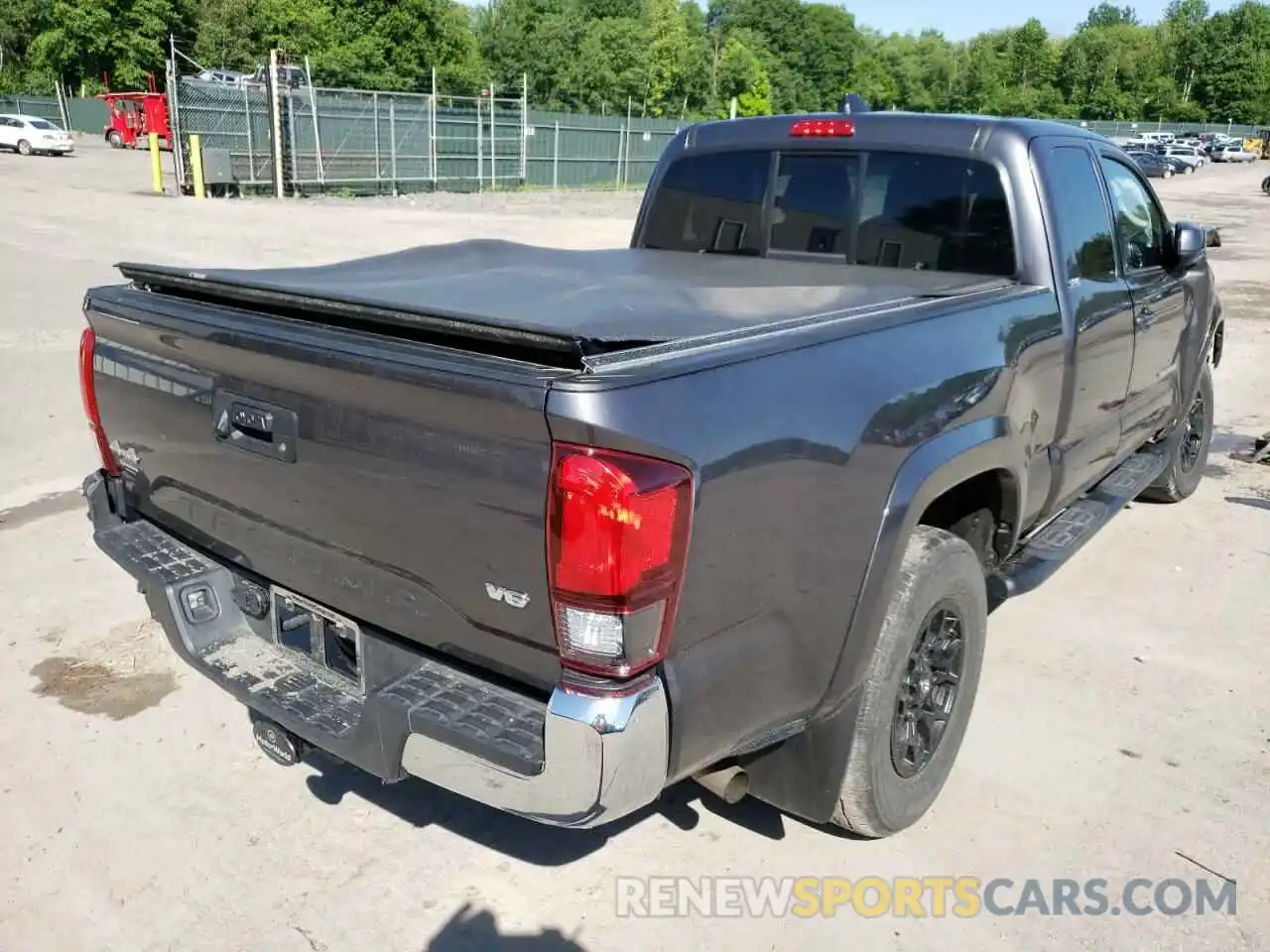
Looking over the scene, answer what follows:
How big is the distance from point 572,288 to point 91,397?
1562 mm

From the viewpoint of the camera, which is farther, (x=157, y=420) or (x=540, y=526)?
(x=157, y=420)

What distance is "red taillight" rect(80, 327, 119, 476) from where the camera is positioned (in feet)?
11.0

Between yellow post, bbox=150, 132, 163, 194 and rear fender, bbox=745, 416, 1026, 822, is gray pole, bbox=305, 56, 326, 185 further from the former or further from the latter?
rear fender, bbox=745, 416, 1026, 822

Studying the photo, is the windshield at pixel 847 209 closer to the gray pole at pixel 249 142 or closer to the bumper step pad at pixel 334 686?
the bumper step pad at pixel 334 686

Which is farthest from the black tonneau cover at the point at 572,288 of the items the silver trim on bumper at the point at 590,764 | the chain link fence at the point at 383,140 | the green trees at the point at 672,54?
the green trees at the point at 672,54

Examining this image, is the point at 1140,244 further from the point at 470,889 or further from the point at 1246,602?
the point at 470,889

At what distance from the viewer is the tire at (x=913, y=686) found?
2895 millimetres

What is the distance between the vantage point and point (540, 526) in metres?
2.12

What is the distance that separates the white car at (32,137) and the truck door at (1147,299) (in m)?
45.0

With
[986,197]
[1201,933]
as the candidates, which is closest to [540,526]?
[1201,933]

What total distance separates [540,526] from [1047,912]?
6.31 ft

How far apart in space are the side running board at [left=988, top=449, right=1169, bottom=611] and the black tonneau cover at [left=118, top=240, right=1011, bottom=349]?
103cm

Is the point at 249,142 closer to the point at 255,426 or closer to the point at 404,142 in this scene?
the point at 404,142

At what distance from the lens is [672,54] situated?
7831cm
